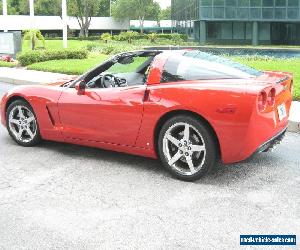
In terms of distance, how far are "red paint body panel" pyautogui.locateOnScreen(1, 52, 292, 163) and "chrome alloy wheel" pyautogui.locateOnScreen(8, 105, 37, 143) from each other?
0.65ft

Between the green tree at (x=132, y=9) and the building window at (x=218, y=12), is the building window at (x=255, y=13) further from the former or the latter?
the green tree at (x=132, y=9)

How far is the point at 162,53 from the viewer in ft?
18.4

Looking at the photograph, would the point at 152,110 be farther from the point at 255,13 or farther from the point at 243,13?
the point at 255,13

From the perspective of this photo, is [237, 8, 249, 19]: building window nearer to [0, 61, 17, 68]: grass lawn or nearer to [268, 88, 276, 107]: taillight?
[0, 61, 17, 68]: grass lawn

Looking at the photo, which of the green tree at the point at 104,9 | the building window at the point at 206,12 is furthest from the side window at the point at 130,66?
the green tree at the point at 104,9

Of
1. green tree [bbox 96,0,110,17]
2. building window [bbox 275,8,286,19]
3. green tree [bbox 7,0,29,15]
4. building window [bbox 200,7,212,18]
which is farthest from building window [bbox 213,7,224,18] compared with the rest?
green tree [bbox 96,0,110,17]

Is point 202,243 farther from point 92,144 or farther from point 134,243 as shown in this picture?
point 92,144

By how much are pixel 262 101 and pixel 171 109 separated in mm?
928

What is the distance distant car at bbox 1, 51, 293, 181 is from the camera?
4.83 metres

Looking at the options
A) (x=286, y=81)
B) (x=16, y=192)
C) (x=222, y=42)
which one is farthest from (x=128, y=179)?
(x=222, y=42)

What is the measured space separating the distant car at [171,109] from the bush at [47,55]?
1550 cm

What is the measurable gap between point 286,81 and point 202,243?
2547mm

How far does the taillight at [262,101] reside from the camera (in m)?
4.76

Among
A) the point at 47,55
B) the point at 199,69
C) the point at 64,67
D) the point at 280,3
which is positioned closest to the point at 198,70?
the point at 199,69
